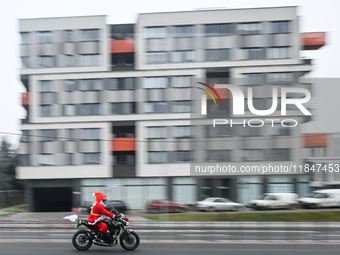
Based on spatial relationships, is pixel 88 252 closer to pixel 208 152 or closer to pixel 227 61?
pixel 208 152

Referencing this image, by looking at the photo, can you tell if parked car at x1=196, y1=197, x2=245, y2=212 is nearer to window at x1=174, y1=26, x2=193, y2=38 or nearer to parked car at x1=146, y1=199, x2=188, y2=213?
parked car at x1=146, y1=199, x2=188, y2=213

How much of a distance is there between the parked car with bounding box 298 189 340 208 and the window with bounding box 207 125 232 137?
29.0 feet

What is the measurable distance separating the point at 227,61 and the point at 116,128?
12.3m

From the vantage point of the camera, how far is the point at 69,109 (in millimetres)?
40375

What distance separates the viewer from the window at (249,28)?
39.9m

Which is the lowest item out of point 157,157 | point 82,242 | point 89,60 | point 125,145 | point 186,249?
point 186,249

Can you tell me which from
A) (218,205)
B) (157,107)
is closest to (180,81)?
(157,107)

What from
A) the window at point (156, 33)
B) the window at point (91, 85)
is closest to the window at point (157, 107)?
the window at point (91, 85)

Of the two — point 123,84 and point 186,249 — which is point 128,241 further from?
point 123,84

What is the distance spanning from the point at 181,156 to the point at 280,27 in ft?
50.1

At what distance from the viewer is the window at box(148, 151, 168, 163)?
39375 mm

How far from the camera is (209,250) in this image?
1274cm

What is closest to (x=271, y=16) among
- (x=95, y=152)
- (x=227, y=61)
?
(x=227, y=61)

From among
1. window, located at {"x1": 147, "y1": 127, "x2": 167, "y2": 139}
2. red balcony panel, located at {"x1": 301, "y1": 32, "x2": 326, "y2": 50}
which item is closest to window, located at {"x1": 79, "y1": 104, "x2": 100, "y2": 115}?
window, located at {"x1": 147, "y1": 127, "x2": 167, "y2": 139}
